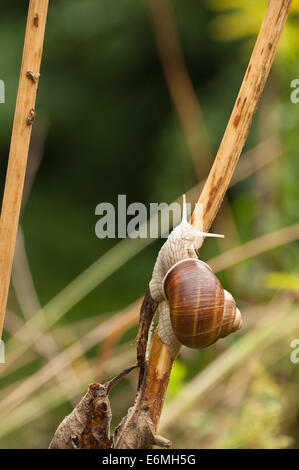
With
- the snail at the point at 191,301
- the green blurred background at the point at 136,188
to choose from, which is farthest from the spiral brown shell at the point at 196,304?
the green blurred background at the point at 136,188

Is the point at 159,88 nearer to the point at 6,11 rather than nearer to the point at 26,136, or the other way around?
the point at 6,11

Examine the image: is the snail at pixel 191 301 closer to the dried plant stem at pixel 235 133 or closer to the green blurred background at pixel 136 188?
the dried plant stem at pixel 235 133

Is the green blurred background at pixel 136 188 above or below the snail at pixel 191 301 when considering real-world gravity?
above

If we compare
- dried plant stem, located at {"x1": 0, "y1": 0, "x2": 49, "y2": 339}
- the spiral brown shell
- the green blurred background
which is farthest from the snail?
the green blurred background

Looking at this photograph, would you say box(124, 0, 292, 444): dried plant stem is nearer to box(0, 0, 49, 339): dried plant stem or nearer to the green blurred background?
box(0, 0, 49, 339): dried plant stem

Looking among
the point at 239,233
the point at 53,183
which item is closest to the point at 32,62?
the point at 239,233

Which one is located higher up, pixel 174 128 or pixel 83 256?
pixel 174 128
